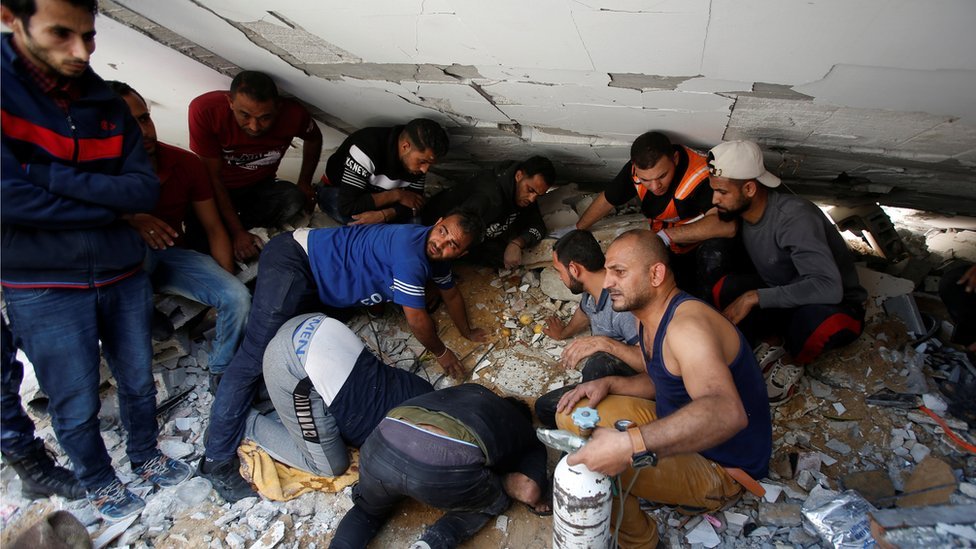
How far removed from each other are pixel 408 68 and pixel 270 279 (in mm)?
1415

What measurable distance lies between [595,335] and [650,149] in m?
1.07

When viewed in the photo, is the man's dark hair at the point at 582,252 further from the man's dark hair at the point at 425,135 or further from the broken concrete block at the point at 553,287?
the man's dark hair at the point at 425,135

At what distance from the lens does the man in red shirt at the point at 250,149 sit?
3.43m

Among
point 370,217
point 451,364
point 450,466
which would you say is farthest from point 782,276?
point 370,217

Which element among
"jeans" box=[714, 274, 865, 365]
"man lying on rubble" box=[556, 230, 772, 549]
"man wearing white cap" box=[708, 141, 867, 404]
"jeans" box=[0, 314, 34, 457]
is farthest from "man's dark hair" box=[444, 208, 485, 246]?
"jeans" box=[0, 314, 34, 457]

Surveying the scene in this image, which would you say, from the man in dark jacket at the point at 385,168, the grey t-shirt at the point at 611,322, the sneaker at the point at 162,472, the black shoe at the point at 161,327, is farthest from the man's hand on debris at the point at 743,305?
the black shoe at the point at 161,327

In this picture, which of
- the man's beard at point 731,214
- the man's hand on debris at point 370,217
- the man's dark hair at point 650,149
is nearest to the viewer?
the man's beard at point 731,214

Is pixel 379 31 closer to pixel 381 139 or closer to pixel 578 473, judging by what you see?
pixel 381 139

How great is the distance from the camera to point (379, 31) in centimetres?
296

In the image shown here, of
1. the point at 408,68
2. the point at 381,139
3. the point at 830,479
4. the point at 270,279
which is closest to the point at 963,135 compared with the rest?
the point at 830,479

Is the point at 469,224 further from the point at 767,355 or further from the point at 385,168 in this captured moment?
the point at 767,355

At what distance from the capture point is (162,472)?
2.96m

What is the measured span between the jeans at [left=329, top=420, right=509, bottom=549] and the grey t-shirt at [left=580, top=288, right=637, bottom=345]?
1050 mm

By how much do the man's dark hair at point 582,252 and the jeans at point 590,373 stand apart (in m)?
0.46
